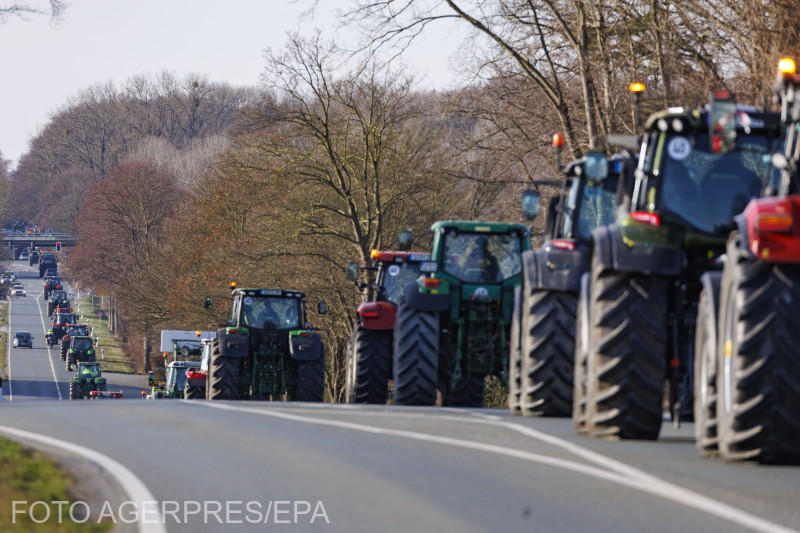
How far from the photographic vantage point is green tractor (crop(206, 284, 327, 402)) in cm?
2503

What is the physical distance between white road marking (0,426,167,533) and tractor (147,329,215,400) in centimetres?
1742

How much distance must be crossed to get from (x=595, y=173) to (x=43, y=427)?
571cm

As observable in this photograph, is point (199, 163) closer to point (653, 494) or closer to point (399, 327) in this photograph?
point (399, 327)

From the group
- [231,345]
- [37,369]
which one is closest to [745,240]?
[231,345]

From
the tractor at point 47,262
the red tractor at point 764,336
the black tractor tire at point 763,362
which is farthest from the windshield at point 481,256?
the tractor at point 47,262

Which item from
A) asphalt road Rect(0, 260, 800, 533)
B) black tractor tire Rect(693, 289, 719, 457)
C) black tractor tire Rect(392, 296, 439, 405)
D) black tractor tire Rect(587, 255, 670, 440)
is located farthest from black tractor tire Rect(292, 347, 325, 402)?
black tractor tire Rect(693, 289, 719, 457)

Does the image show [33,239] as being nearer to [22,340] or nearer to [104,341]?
[104,341]

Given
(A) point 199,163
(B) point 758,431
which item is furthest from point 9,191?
(B) point 758,431

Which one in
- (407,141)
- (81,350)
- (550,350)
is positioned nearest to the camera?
(550,350)

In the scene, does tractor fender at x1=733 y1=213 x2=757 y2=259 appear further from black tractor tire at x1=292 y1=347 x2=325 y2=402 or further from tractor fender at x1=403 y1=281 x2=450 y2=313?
black tractor tire at x1=292 y1=347 x2=325 y2=402

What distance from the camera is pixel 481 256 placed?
19672 millimetres

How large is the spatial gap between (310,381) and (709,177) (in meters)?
15.2

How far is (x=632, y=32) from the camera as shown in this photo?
28.2 meters

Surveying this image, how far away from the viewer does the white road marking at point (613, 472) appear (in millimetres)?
7117
